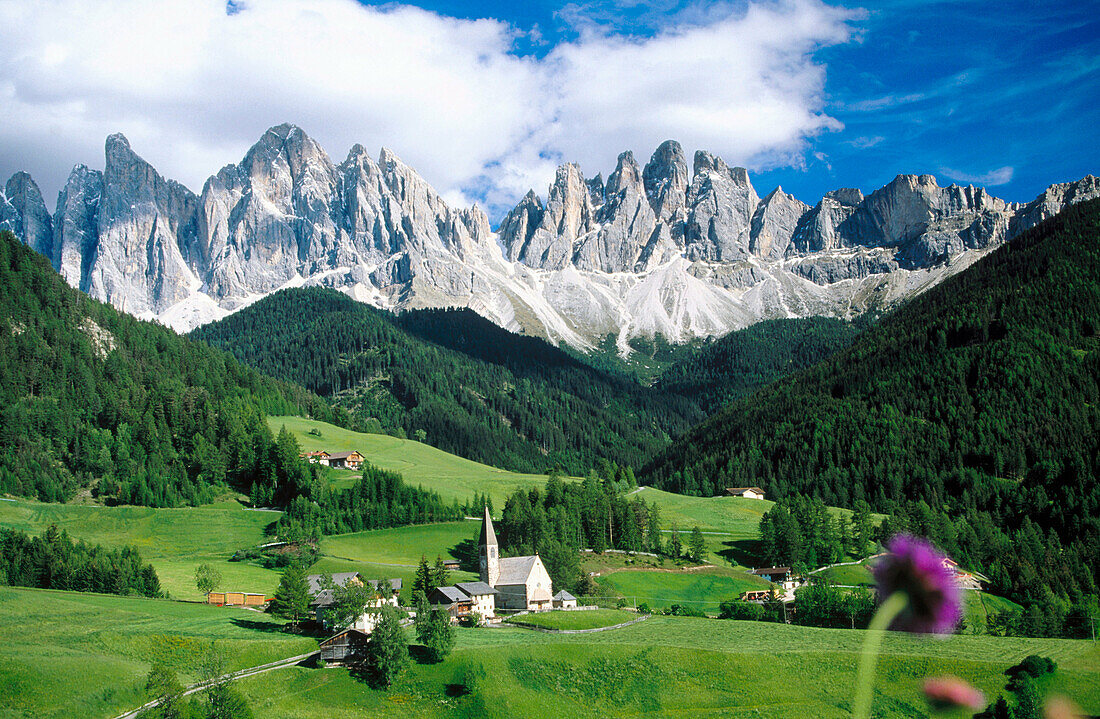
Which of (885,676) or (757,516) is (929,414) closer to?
(757,516)

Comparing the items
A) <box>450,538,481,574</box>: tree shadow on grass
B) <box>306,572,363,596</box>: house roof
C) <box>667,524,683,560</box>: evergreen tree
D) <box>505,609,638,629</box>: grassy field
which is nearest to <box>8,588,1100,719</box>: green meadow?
<box>505,609,638,629</box>: grassy field

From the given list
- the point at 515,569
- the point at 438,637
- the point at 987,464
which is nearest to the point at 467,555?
the point at 515,569

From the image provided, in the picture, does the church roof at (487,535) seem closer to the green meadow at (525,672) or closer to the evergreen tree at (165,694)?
the green meadow at (525,672)

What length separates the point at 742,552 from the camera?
432 feet

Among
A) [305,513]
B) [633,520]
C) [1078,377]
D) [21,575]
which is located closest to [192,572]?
[21,575]

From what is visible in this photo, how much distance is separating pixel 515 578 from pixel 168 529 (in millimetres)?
56417

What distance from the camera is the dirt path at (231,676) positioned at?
5453 cm

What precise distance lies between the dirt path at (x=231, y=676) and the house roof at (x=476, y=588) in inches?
937

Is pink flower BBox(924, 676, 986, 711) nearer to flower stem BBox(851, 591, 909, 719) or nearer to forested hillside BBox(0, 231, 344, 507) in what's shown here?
flower stem BBox(851, 591, 909, 719)

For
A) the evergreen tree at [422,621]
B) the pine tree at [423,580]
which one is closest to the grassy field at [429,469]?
the pine tree at [423,580]

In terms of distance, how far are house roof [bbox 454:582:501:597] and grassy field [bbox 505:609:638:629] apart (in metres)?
4.61

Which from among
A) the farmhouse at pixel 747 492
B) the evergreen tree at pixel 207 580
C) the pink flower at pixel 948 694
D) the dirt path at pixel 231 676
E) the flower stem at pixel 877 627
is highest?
the flower stem at pixel 877 627

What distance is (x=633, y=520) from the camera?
416ft

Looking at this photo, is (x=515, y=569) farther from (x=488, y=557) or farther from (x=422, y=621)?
(x=422, y=621)
